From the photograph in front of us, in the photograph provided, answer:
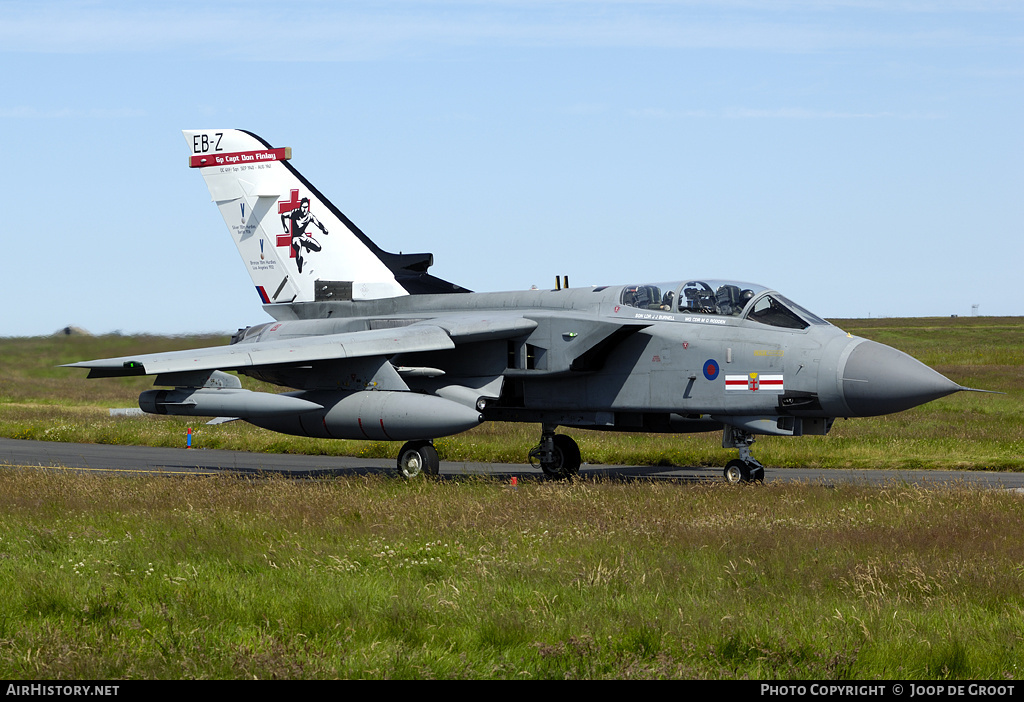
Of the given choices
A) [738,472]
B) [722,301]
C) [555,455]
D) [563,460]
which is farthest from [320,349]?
[738,472]

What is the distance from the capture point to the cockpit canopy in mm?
14852

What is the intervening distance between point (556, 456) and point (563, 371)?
95.1 inches

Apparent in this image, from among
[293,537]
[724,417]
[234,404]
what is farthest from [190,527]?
[724,417]

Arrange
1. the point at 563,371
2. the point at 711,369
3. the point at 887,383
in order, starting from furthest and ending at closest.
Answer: the point at 563,371 < the point at 711,369 < the point at 887,383

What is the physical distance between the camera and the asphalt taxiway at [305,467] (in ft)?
56.5

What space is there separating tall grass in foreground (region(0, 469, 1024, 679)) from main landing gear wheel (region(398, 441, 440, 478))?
12.1ft

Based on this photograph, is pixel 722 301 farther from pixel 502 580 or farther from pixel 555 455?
pixel 502 580

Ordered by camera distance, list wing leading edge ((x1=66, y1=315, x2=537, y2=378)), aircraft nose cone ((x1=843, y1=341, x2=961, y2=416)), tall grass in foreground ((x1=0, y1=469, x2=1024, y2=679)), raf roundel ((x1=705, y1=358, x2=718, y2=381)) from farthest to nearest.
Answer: wing leading edge ((x1=66, y1=315, x2=537, y2=378)) → raf roundel ((x1=705, y1=358, x2=718, y2=381)) → aircraft nose cone ((x1=843, y1=341, x2=961, y2=416)) → tall grass in foreground ((x1=0, y1=469, x2=1024, y2=679))

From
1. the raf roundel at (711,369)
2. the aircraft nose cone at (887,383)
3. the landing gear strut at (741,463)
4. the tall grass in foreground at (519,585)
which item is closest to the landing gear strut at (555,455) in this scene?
the landing gear strut at (741,463)

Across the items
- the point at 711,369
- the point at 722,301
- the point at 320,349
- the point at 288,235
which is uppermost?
the point at 288,235

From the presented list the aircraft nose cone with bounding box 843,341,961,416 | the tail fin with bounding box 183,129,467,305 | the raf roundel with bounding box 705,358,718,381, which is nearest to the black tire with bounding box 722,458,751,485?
the raf roundel with bounding box 705,358,718,381

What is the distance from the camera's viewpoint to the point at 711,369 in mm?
14836

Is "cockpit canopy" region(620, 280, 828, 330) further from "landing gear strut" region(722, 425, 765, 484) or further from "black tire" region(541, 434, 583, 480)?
"black tire" region(541, 434, 583, 480)
